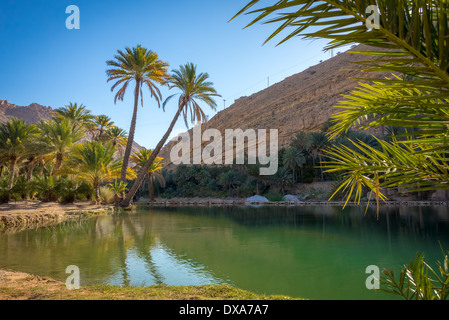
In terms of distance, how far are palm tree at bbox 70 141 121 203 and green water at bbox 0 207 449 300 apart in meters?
8.25

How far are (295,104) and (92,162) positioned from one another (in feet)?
140

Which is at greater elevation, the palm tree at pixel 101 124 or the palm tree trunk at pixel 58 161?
the palm tree at pixel 101 124

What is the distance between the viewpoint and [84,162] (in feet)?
62.4

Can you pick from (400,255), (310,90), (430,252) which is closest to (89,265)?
(400,255)

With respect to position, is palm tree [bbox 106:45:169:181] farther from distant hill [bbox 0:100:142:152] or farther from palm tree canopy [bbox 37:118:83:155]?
distant hill [bbox 0:100:142:152]

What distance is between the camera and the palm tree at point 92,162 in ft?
61.9

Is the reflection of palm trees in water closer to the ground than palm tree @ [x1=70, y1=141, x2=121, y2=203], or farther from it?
closer to the ground

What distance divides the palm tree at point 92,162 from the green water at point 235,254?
8253 mm

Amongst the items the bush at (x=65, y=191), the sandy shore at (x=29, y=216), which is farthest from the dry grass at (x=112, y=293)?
the bush at (x=65, y=191)

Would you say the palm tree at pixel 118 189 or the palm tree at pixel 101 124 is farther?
the palm tree at pixel 101 124

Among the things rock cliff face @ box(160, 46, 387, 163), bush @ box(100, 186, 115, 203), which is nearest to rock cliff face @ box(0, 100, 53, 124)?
rock cliff face @ box(160, 46, 387, 163)

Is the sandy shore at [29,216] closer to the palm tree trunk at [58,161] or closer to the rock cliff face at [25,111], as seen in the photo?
the palm tree trunk at [58,161]

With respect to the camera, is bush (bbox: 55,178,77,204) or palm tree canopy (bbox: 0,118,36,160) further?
bush (bbox: 55,178,77,204)

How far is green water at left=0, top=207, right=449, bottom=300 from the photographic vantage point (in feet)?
16.7
